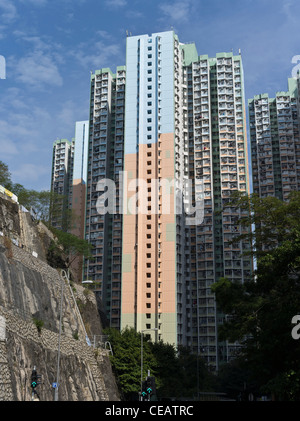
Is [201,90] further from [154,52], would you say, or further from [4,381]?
[4,381]

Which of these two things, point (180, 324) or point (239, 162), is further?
point (239, 162)

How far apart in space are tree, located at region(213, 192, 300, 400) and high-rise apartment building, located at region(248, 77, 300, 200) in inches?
2922

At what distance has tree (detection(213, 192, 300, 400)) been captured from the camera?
29.7 m

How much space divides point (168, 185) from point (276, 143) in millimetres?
42166

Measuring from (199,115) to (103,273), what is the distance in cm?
4314

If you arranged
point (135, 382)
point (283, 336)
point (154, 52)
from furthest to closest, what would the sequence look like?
point (154, 52), point (135, 382), point (283, 336)

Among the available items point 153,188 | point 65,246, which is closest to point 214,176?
point 153,188

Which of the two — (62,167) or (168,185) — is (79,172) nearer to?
(62,167)

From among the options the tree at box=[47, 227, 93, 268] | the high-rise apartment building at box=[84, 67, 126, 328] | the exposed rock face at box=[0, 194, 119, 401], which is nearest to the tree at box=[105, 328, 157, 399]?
the exposed rock face at box=[0, 194, 119, 401]

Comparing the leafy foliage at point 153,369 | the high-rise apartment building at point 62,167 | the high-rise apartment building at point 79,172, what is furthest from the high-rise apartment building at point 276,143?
the leafy foliage at point 153,369

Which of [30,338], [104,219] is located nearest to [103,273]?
[104,219]

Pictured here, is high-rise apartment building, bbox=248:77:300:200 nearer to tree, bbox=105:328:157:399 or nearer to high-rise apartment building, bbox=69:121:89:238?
high-rise apartment building, bbox=69:121:89:238

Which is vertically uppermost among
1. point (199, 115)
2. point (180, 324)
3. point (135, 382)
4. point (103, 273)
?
point (199, 115)

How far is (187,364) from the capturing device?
249 feet
